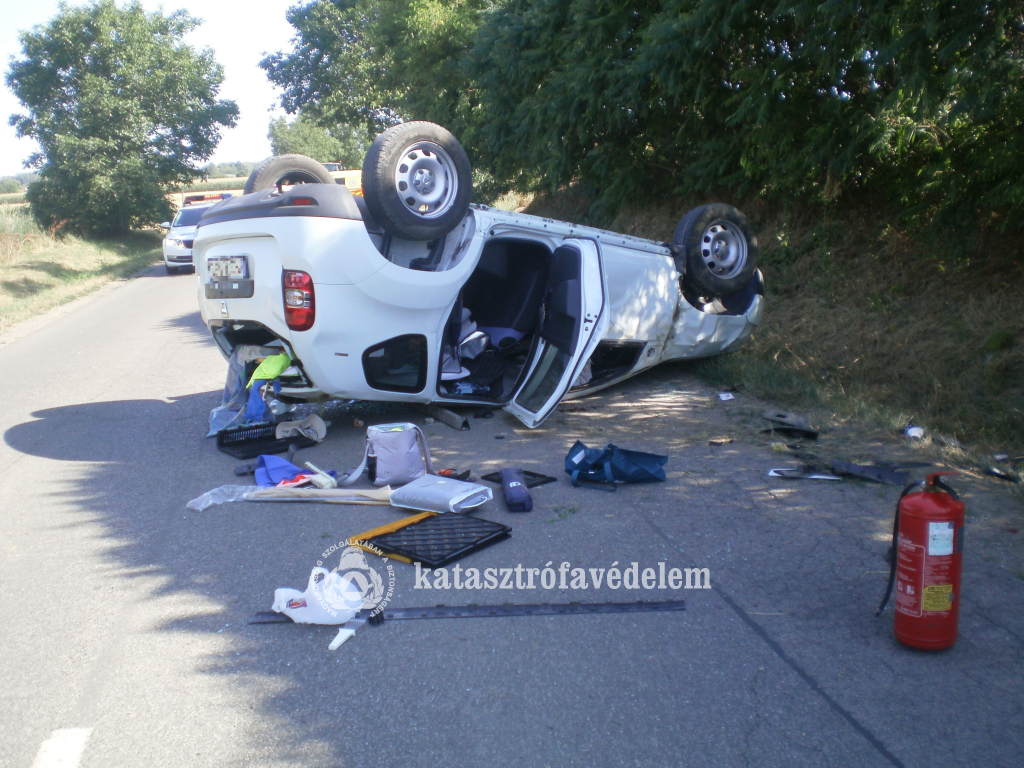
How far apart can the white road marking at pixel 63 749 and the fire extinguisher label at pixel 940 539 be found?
318cm

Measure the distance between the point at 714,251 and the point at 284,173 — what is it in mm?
4160

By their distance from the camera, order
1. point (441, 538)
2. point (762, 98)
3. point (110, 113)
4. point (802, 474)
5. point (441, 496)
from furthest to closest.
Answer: point (110, 113) < point (762, 98) < point (802, 474) < point (441, 496) < point (441, 538)

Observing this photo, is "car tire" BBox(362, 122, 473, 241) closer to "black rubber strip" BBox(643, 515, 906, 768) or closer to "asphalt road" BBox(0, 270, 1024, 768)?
"asphalt road" BBox(0, 270, 1024, 768)

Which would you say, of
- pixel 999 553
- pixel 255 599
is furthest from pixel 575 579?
pixel 999 553

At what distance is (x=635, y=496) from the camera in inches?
198

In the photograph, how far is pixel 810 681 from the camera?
9.92 feet

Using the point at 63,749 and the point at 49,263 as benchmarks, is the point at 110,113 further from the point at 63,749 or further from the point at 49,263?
the point at 63,749

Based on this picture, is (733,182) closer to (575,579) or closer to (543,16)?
(543,16)

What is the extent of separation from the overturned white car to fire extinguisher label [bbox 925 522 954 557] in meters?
3.21

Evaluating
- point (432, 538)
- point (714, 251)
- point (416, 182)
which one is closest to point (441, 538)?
point (432, 538)

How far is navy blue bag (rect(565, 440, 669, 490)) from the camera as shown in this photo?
5219 millimetres

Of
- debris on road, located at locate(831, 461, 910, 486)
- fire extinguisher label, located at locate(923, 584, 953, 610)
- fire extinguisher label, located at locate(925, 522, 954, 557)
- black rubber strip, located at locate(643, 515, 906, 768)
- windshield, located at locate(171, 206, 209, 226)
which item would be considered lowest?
black rubber strip, located at locate(643, 515, 906, 768)

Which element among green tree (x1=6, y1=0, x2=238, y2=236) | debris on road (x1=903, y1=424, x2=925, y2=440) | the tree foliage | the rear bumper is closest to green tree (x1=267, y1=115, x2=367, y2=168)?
green tree (x1=6, y1=0, x2=238, y2=236)

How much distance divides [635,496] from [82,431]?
4.94 m
